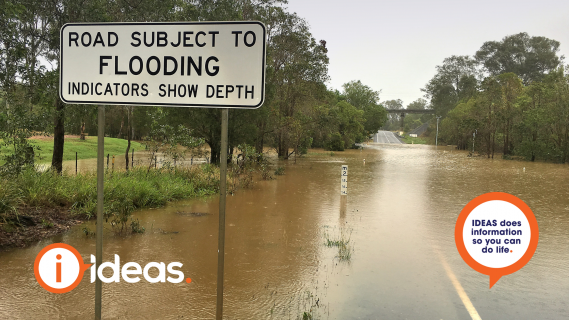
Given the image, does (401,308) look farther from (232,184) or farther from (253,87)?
(232,184)

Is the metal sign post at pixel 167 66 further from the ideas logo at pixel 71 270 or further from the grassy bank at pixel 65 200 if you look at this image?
the grassy bank at pixel 65 200

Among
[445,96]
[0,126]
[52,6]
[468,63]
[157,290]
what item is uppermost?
[468,63]

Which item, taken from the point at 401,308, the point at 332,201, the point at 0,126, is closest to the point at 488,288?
the point at 401,308

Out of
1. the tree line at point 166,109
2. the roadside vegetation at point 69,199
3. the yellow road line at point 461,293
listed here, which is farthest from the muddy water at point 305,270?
the tree line at point 166,109

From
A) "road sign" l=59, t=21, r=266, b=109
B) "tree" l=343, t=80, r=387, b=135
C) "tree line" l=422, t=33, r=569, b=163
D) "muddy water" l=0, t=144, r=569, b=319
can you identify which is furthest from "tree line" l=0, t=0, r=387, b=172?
"tree" l=343, t=80, r=387, b=135

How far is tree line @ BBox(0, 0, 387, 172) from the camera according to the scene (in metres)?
10.4

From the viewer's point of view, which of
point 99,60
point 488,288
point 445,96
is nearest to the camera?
point 99,60

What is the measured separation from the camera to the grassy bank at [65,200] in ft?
25.0

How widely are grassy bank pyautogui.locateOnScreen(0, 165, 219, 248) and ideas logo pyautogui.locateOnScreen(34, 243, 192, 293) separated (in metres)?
1.31

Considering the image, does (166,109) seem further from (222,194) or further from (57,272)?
(222,194)

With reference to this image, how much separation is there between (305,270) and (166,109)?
47.1ft

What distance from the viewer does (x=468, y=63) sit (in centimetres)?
9350

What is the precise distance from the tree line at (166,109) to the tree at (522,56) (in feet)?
245

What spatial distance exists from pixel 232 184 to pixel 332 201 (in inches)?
150
